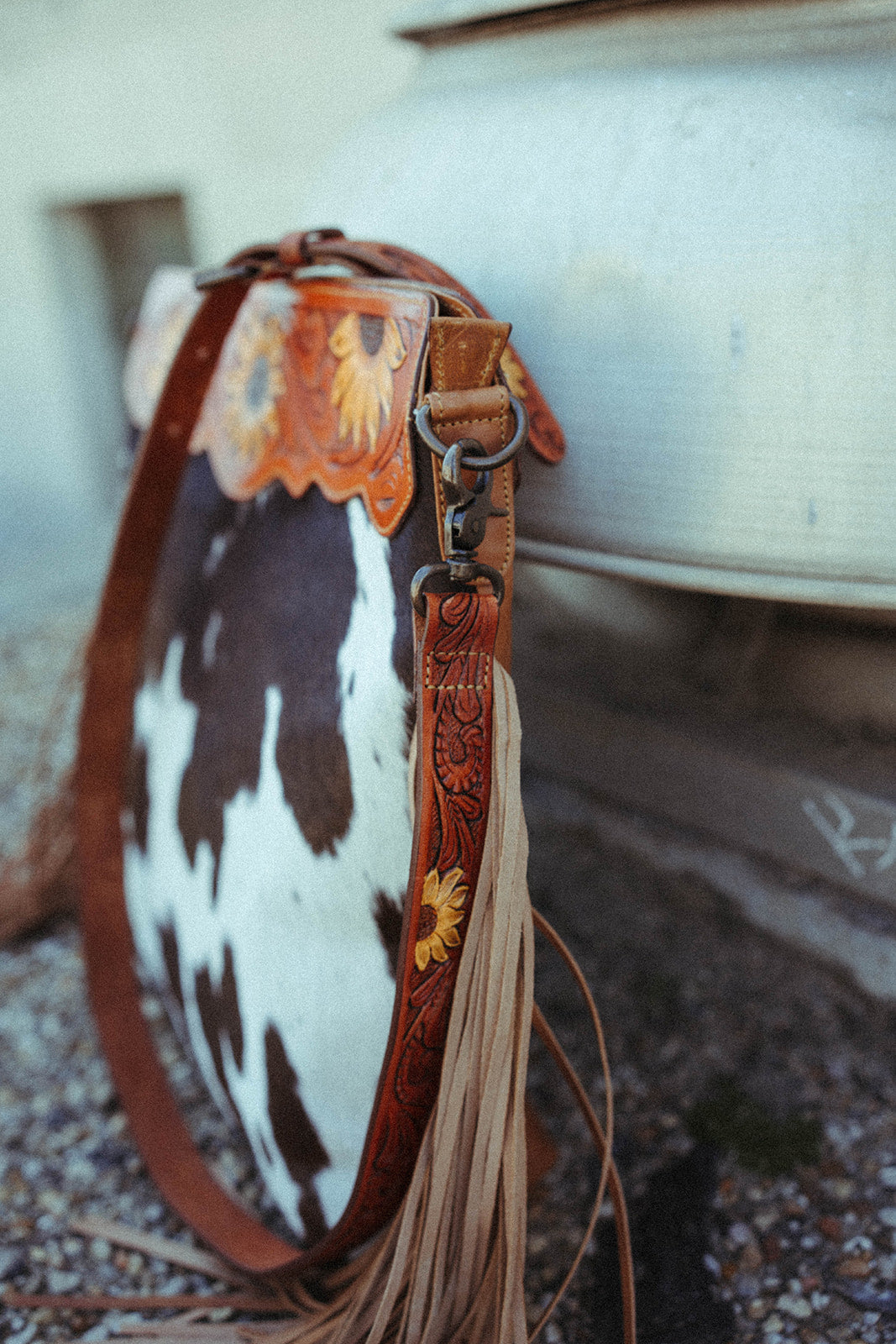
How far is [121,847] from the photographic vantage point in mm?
925

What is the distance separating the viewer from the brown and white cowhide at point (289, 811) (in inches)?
22.5

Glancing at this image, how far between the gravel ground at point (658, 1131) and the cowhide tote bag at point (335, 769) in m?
0.08

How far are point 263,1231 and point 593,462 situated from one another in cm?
62

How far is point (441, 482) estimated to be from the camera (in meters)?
0.48

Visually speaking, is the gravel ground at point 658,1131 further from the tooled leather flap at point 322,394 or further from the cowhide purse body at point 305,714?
the tooled leather flap at point 322,394

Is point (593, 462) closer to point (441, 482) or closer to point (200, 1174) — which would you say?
point (441, 482)

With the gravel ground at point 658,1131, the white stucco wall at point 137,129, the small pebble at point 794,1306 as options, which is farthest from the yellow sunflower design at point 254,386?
the white stucco wall at point 137,129

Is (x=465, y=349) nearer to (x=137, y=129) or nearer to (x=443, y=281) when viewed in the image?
(x=443, y=281)

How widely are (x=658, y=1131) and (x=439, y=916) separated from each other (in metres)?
0.42

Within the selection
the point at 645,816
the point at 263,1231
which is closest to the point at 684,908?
the point at 645,816

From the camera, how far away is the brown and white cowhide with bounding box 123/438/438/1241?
572 millimetres

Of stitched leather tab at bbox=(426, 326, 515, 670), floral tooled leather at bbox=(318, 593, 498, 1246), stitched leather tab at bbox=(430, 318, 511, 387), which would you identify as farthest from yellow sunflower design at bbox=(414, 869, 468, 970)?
stitched leather tab at bbox=(430, 318, 511, 387)

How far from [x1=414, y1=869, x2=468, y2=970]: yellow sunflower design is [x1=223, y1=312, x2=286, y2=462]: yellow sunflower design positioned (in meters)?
0.36

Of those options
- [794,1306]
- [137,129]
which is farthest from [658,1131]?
[137,129]
